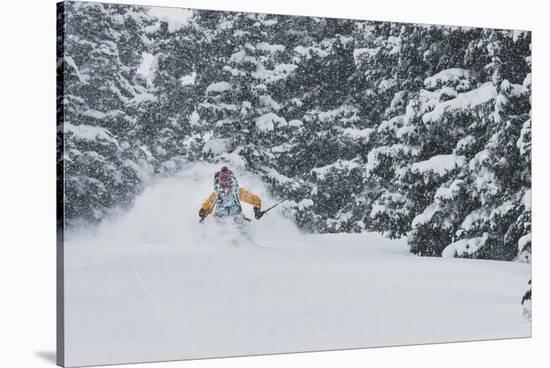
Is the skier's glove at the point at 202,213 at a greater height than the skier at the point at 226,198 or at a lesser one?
lesser

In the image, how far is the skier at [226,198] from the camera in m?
10.5

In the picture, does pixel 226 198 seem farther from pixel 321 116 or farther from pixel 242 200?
pixel 321 116

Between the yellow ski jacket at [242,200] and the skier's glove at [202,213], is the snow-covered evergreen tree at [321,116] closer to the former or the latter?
the yellow ski jacket at [242,200]

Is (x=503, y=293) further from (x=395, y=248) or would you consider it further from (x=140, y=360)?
(x=140, y=360)

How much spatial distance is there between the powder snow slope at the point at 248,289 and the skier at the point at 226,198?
0.07 metres

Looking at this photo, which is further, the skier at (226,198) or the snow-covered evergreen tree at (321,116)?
the skier at (226,198)

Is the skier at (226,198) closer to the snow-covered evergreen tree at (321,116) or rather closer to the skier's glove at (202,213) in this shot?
the skier's glove at (202,213)

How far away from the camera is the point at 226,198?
10562 mm

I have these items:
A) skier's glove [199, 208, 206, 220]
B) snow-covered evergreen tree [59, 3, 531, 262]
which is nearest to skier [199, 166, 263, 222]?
skier's glove [199, 208, 206, 220]

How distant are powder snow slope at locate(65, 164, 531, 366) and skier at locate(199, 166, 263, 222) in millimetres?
73

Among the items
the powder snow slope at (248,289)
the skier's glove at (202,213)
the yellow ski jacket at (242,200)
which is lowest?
the powder snow slope at (248,289)

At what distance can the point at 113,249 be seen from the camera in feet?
32.9

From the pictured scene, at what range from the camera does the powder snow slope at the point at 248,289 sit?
9.98 meters

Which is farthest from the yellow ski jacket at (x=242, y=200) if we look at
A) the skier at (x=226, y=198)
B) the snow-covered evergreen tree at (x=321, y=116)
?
the snow-covered evergreen tree at (x=321, y=116)
